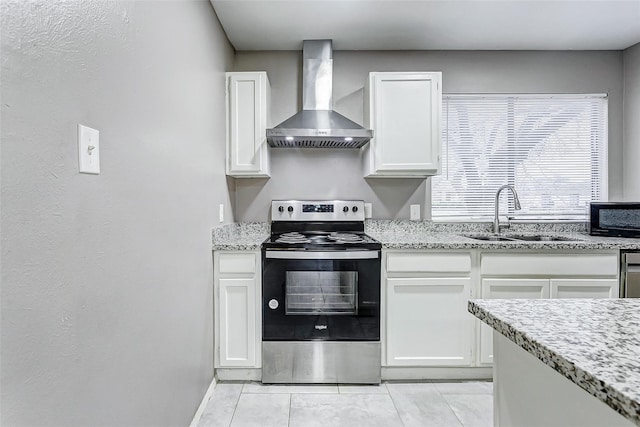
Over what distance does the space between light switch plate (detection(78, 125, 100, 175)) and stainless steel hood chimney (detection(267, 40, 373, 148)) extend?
164cm

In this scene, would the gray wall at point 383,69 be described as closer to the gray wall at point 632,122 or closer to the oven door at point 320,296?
the gray wall at point 632,122

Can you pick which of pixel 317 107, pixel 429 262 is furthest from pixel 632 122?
pixel 317 107

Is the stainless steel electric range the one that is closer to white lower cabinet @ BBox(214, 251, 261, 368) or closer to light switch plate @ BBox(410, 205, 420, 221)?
white lower cabinet @ BBox(214, 251, 261, 368)

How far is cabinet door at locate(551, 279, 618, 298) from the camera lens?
2.32 meters

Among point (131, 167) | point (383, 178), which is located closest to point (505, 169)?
point (383, 178)

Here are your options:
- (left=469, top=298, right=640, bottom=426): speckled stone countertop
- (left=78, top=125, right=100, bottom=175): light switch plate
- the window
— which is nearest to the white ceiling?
the window

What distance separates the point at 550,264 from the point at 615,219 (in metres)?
0.84

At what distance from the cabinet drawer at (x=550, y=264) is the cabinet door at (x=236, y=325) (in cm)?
153

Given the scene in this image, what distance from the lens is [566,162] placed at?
3018 mm

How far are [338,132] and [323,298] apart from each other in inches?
43.4

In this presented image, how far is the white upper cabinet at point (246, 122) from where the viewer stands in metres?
2.62

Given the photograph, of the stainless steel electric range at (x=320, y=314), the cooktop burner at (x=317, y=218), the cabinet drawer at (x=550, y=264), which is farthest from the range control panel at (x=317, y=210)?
the cabinet drawer at (x=550, y=264)

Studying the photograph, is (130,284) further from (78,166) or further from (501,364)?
(501,364)

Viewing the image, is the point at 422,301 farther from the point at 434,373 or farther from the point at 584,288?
the point at 584,288
